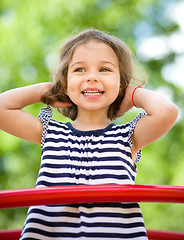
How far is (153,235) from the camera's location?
155cm

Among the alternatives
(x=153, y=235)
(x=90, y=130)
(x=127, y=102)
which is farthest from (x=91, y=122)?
(x=153, y=235)

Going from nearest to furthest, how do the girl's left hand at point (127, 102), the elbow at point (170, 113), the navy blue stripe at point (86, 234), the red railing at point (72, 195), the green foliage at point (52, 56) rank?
the red railing at point (72, 195)
the navy blue stripe at point (86, 234)
the elbow at point (170, 113)
the girl's left hand at point (127, 102)
the green foliage at point (52, 56)

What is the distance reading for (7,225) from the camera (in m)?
5.19

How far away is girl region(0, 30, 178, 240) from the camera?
3.92 ft

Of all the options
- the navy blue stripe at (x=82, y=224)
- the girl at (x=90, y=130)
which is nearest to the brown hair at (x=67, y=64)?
the girl at (x=90, y=130)

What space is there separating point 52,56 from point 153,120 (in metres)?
3.26

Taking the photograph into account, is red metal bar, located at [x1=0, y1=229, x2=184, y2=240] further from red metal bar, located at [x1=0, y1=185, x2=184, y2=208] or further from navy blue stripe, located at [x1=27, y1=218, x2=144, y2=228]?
red metal bar, located at [x1=0, y1=185, x2=184, y2=208]

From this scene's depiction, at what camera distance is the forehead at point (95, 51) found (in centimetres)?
141

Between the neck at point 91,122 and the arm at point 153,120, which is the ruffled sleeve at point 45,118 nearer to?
the neck at point 91,122

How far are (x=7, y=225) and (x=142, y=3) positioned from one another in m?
3.71

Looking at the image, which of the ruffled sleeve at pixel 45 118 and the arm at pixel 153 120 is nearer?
the arm at pixel 153 120

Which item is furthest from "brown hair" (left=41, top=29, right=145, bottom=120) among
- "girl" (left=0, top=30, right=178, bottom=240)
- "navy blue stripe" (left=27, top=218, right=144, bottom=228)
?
"navy blue stripe" (left=27, top=218, right=144, bottom=228)

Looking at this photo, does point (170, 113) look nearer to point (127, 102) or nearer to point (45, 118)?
point (127, 102)

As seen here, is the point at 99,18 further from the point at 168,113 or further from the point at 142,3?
the point at 168,113
